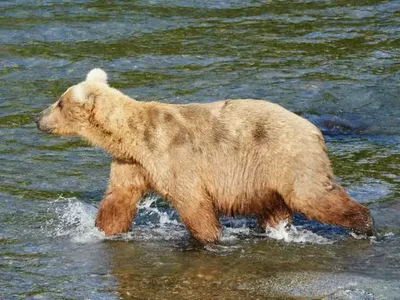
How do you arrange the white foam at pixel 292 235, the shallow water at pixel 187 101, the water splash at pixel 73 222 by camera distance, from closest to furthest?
the shallow water at pixel 187 101, the white foam at pixel 292 235, the water splash at pixel 73 222

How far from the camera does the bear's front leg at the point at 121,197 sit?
7.95 metres

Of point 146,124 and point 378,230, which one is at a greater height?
point 146,124

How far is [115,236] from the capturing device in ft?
26.5

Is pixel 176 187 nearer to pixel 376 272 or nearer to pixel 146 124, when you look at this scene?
pixel 146 124

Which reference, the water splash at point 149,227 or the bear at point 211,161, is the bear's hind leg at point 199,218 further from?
the water splash at point 149,227

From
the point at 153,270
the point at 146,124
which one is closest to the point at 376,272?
→ the point at 153,270

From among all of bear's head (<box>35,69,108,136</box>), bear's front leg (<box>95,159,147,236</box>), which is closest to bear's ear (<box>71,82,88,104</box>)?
bear's head (<box>35,69,108,136</box>)

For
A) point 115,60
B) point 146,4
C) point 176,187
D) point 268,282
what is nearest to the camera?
point 268,282

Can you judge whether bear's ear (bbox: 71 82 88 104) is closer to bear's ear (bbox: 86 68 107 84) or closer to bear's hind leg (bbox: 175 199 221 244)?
bear's ear (bbox: 86 68 107 84)

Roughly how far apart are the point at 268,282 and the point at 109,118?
1911mm

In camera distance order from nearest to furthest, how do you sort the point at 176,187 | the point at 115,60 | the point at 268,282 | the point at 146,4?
the point at 268,282
the point at 176,187
the point at 115,60
the point at 146,4

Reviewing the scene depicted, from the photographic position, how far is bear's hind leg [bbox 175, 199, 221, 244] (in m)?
7.64

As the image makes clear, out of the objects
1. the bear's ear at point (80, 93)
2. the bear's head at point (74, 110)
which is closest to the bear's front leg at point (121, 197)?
the bear's head at point (74, 110)

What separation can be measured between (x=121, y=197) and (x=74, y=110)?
79cm
